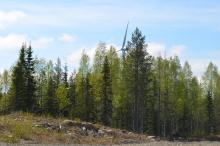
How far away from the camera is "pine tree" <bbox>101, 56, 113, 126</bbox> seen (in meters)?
69.9

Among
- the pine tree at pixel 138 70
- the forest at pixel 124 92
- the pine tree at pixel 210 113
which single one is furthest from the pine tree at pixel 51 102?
the pine tree at pixel 210 113

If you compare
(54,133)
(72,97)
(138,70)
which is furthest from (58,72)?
(54,133)

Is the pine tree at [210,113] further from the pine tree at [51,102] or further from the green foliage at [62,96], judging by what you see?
the pine tree at [51,102]

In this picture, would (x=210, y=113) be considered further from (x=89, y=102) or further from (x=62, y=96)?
(x=62, y=96)

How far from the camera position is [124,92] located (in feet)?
240

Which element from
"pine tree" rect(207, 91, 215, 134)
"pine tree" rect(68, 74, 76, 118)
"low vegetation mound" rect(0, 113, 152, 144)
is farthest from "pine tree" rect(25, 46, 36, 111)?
"pine tree" rect(207, 91, 215, 134)

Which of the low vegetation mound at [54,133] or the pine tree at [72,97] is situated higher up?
the pine tree at [72,97]

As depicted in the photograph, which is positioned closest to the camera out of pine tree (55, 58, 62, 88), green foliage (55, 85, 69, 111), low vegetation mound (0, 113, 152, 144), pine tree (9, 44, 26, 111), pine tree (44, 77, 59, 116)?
low vegetation mound (0, 113, 152, 144)

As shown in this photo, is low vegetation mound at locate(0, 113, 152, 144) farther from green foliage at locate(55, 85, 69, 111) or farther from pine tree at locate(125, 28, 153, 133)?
green foliage at locate(55, 85, 69, 111)

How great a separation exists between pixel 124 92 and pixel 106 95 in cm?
375

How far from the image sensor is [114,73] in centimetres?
7619

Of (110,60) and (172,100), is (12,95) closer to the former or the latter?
(110,60)

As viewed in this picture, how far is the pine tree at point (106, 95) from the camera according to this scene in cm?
6988

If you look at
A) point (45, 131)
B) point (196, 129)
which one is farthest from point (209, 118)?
point (45, 131)
